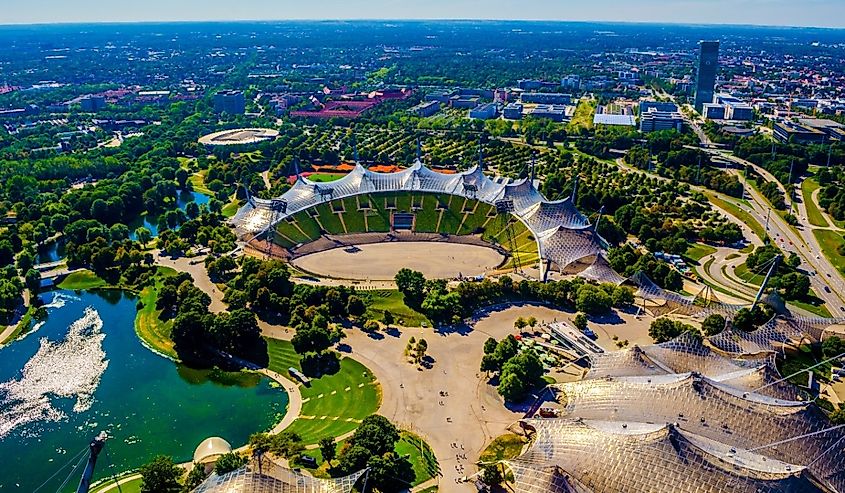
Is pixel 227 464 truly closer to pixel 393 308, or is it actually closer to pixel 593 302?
pixel 393 308

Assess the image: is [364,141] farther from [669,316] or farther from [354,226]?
[669,316]

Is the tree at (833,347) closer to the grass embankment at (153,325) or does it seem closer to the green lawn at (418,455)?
the green lawn at (418,455)

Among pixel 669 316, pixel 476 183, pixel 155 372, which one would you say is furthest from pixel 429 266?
pixel 155 372

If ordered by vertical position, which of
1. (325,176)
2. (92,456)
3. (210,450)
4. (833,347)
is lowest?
(210,450)

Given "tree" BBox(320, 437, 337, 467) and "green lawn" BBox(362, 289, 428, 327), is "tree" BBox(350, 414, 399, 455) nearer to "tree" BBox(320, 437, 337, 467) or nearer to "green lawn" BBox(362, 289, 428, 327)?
"tree" BBox(320, 437, 337, 467)

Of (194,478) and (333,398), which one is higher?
(194,478)

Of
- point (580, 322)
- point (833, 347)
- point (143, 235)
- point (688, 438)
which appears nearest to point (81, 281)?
point (143, 235)

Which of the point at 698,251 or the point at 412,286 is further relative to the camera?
the point at 698,251
